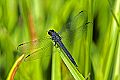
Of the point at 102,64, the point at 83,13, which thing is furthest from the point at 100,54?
the point at 83,13

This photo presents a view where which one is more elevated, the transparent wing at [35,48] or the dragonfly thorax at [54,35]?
the dragonfly thorax at [54,35]

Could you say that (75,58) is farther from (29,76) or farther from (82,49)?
(29,76)

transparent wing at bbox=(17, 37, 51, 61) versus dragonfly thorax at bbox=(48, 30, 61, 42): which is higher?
dragonfly thorax at bbox=(48, 30, 61, 42)
